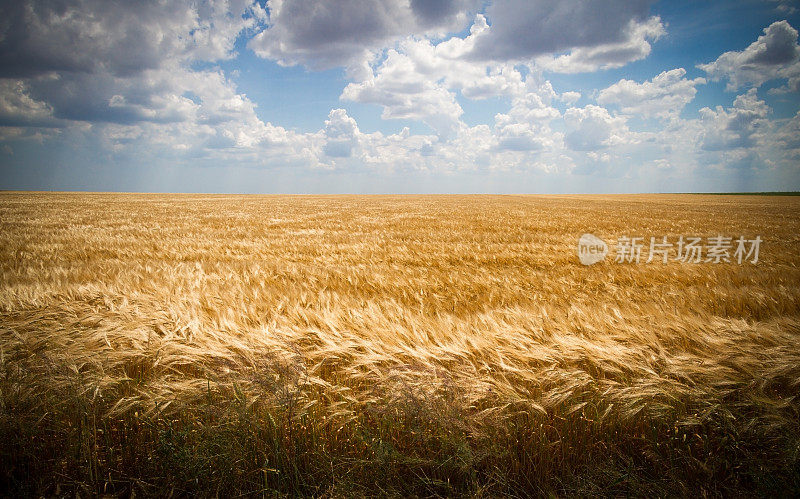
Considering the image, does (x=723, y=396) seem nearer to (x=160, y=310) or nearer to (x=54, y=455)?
(x=54, y=455)

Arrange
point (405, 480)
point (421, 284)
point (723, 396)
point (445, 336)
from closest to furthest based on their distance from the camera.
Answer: point (405, 480)
point (723, 396)
point (445, 336)
point (421, 284)

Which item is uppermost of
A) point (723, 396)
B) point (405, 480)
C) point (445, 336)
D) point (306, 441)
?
point (445, 336)

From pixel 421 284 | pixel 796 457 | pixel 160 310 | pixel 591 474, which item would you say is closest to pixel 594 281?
pixel 421 284

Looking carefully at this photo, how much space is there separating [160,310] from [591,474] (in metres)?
3.13

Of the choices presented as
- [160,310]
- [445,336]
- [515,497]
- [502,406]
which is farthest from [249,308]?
[515,497]

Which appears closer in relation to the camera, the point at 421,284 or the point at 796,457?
the point at 796,457

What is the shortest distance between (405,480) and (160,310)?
238 centimetres

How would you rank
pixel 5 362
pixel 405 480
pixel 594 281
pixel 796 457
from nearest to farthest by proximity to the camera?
pixel 796 457 < pixel 405 480 < pixel 5 362 < pixel 594 281

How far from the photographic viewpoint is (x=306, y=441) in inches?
61.1

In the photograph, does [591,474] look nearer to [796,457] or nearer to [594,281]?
[796,457]

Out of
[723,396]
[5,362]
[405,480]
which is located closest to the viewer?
[405,480]

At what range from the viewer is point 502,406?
1576mm

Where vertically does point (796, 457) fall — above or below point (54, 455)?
above

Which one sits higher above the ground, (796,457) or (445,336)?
(445,336)
